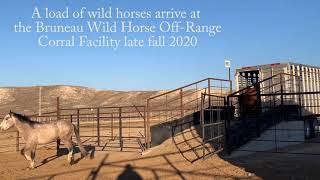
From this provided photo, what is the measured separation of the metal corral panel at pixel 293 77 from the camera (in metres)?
17.2

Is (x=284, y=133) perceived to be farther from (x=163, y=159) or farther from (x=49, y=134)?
(x=49, y=134)

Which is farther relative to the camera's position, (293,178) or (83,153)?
(83,153)

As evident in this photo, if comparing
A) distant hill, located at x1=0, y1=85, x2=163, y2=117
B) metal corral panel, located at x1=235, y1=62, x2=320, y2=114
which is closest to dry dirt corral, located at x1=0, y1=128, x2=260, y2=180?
metal corral panel, located at x1=235, y1=62, x2=320, y2=114

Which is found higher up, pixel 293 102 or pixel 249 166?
pixel 293 102

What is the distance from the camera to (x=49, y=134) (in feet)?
39.0

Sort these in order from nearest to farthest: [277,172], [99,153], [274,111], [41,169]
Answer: [277,172] < [41,169] < [99,153] < [274,111]

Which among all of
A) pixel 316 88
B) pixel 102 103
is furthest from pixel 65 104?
pixel 316 88

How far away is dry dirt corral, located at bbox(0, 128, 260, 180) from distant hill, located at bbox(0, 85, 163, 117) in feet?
198

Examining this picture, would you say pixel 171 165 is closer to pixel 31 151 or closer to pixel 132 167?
pixel 132 167

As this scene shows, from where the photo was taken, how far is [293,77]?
17.2m

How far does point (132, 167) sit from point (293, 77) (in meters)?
10.0

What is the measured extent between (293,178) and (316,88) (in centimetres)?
1224

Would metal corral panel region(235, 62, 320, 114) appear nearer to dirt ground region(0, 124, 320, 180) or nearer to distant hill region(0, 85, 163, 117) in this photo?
dirt ground region(0, 124, 320, 180)

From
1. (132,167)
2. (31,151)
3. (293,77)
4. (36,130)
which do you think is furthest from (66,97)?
(132,167)
